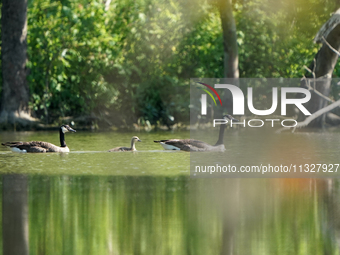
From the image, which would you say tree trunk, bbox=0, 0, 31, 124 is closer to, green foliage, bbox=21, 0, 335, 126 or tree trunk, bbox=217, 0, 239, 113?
green foliage, bbox=21, 0, 335, 126

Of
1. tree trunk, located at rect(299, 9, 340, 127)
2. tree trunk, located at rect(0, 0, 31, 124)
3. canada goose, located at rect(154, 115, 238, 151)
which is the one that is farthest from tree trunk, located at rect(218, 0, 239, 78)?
canada goose, located at rect(154, 115, 238, 151)

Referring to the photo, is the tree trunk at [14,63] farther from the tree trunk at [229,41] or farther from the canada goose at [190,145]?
the canada goose at [190,145]

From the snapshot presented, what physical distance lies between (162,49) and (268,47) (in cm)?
436

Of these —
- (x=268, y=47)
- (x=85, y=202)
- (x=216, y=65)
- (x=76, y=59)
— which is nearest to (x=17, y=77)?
(x=76, y=59)

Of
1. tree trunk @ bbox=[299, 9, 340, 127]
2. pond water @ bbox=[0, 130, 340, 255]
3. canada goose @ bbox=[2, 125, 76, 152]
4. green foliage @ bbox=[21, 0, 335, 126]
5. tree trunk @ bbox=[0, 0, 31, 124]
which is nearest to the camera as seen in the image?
pond water @ bbox=[0, 130, 340, 255]

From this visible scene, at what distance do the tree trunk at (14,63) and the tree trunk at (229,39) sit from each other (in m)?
7.36

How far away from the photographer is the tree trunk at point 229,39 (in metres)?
24.6

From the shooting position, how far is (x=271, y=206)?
9328mm

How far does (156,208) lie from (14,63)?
17.3 meters

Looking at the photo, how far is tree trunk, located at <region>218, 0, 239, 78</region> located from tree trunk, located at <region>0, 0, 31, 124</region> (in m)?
7.36

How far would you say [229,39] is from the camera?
981 inches

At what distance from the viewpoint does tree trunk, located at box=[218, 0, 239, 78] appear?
2456 cm

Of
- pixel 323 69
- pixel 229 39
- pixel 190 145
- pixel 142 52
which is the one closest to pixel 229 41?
pixel 229 39

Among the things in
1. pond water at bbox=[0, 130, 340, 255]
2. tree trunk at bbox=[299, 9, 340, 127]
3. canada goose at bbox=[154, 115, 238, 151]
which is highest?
tree trunk at bbox=[299, 9, 340, 127]
